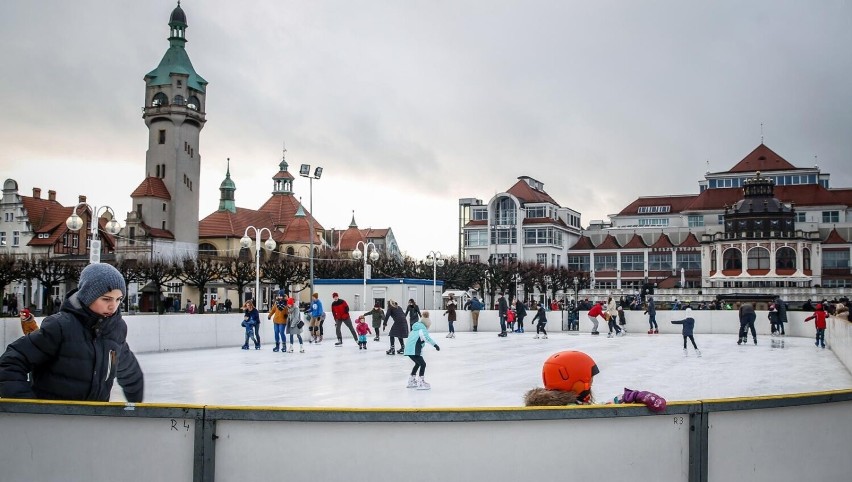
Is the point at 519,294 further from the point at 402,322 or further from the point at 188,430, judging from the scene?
the point at 188,430

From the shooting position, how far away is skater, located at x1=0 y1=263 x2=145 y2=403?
3945 millimetres

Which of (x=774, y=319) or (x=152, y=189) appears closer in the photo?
(x=774, y=319)

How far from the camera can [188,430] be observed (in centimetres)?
377

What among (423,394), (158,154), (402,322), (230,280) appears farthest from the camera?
(158,154)

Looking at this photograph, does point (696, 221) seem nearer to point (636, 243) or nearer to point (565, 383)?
point (636, 243)

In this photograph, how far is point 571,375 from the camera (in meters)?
4.55

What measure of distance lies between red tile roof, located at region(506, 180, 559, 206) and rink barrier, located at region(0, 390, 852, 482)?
8825 cm

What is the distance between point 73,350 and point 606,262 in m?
90.1

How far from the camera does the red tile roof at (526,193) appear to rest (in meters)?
91.9

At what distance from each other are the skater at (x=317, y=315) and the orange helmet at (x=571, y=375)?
63.5ft

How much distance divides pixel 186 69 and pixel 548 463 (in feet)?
308

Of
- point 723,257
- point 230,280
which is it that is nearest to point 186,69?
point 230,280

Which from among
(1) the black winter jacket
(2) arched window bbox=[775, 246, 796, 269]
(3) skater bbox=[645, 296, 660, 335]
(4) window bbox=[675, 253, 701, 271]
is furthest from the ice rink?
(4) window bbox=[675, 253, 701, 271]

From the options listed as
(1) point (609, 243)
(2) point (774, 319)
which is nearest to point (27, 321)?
(2) point (774, 319)
